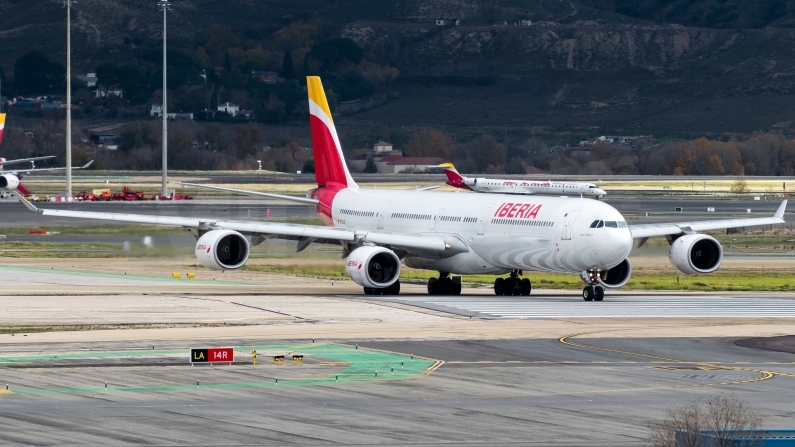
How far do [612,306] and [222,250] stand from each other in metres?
13.1

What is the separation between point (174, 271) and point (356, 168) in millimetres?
118877

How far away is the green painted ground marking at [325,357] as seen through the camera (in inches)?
1046

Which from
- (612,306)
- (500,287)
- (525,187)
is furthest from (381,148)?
(612,306)

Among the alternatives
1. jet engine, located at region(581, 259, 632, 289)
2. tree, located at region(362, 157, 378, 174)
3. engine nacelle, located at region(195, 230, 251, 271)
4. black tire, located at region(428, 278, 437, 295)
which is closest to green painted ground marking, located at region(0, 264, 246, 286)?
engine nacelle, located at region(195, 230, 251, 271)

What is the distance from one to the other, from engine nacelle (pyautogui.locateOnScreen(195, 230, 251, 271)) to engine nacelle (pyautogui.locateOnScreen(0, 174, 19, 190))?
64.3 m

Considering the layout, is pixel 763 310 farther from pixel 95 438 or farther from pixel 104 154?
pixel 104 154

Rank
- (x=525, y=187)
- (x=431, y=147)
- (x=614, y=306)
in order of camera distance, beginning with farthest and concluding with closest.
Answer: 1. (x=431, y=147)
2. (x=525, y=187)
3. (x=614, y=306)

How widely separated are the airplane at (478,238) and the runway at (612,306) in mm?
969

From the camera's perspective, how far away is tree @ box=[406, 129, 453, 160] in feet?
627

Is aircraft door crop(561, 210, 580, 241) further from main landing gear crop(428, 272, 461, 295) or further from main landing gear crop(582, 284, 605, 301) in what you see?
main landing gear crop(428, 272, 461, 295)

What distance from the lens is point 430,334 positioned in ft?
117

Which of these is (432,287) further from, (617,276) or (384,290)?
(617,276)

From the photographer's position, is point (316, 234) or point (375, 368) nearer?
point (375, 368)

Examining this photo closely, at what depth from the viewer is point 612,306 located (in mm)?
44188
